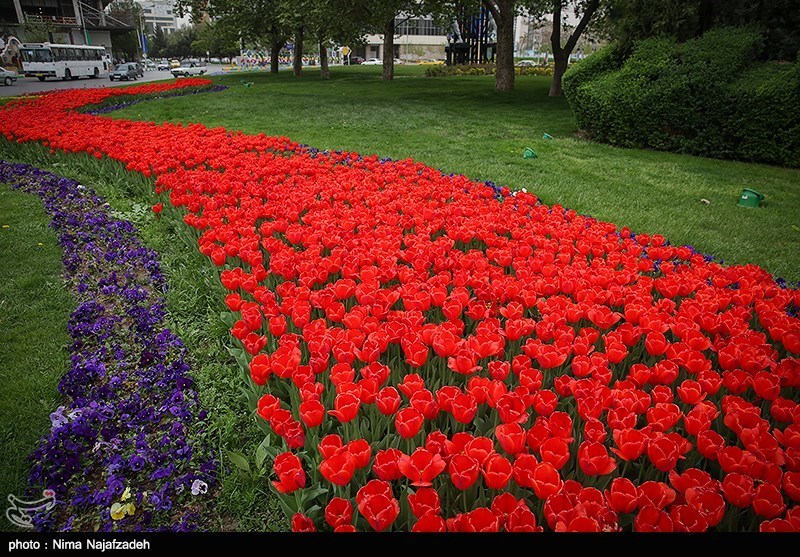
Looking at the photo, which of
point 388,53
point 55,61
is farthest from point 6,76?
point 388,53

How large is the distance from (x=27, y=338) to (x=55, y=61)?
4370cm

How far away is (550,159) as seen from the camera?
961cm

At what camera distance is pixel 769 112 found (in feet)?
29.4

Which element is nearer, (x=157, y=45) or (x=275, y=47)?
(x=275, y=47)

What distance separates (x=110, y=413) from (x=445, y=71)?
37.9 m

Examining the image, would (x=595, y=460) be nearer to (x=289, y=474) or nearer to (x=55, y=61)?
(x=289, y=474)

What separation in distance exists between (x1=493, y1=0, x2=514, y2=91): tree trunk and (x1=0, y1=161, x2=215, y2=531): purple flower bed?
17.4 meters

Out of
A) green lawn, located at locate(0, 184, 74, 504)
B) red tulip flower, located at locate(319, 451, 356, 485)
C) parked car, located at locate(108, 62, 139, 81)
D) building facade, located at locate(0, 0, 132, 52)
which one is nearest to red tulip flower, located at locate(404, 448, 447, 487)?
red tulip flower, located at locate(319, 451, 356, 485)

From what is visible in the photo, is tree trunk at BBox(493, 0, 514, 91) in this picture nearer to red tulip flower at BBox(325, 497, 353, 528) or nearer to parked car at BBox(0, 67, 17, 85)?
red tulip flower at BBox(325, 497, 353, 528)

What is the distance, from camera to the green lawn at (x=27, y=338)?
8.89 feet

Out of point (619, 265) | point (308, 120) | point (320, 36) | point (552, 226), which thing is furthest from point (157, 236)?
point (320, 36)

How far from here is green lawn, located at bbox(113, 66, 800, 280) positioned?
6012 mm

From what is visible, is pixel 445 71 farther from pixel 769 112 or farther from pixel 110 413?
pixel 110 413

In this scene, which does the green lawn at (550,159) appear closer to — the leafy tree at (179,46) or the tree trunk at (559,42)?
the tree trunk at (559,42)
